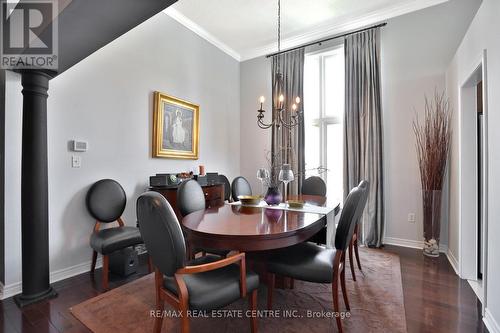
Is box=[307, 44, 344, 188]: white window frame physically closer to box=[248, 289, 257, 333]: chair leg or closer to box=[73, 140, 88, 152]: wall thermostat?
box=[248, 289, 257, 333]: chair leg

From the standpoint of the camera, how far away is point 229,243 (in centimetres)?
142

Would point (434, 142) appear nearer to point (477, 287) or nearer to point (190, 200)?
point (477, 287)

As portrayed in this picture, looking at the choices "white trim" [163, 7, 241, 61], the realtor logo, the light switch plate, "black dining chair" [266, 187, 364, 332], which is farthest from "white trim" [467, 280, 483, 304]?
"white trim" [163, 7, 241, 61]

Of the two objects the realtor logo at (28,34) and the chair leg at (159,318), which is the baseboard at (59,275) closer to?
the chair leg at (159,318)

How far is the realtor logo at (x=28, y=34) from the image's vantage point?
1.55m

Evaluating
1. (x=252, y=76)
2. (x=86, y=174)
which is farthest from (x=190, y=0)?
(x=86, y=174)

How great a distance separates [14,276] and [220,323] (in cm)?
188

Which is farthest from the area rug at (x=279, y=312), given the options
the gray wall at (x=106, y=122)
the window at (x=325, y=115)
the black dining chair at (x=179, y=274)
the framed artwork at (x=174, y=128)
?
the window at (x=325, y=115)

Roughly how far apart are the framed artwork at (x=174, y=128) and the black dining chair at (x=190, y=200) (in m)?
1.21

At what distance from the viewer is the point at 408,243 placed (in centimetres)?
332

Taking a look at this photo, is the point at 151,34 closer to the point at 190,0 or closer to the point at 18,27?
the point at 190,0

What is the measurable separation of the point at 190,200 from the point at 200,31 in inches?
118

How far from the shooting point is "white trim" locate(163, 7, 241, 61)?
346 centimetres

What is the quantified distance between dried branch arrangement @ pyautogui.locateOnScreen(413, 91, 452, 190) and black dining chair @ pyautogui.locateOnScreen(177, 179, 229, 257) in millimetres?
2635
